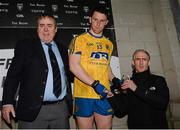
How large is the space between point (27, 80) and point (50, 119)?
0.32m

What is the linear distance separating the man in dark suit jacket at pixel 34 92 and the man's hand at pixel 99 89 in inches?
8.1

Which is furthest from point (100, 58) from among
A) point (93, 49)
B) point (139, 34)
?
point (139, 34)

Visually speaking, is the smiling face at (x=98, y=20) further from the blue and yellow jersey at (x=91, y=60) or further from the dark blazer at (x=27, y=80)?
the dark blazer at (x=27, y=80)

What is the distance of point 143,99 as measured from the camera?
2.29 m

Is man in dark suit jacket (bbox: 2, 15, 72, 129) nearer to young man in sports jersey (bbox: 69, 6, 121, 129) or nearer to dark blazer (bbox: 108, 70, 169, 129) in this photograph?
young man in sports jersey (bbox: 69, 6, 121, 129)

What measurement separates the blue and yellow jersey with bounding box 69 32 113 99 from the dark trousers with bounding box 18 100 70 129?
0.28m

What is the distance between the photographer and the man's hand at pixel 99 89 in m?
1.99

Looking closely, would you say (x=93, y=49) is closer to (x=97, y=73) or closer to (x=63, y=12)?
(x=97, y=73)

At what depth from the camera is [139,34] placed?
3.12 m

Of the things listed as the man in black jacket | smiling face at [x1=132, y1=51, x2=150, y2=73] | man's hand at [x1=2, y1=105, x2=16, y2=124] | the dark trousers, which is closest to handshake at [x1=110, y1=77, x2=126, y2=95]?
the man in black jacket

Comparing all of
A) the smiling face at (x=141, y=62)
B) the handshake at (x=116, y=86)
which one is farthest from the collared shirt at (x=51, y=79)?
the smiling face at (x=141, y=62)

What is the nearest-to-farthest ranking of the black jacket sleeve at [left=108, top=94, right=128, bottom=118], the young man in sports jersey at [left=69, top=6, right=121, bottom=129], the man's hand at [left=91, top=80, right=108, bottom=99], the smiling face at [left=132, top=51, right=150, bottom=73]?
the man's hand at [left=91, top=80, right=108, bottom=99]
the young man in sports jersey at [left=69, top=6, right=121, bottom=129]
the black jacket sleeve at [left=108, top=94, right=128, bottom=118]
the smiling face at [left=132, top=51, right=150, bottom=73]

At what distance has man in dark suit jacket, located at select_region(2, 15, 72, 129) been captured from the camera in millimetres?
1819

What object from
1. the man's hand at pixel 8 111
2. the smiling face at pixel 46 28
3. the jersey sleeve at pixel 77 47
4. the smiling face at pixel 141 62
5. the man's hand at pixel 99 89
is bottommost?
the man's hand at pixel 8 111
